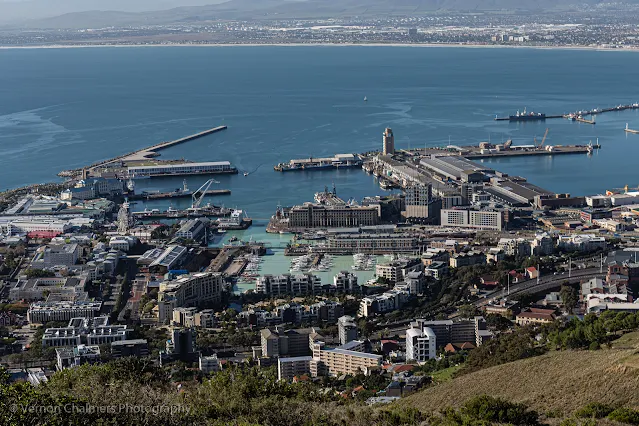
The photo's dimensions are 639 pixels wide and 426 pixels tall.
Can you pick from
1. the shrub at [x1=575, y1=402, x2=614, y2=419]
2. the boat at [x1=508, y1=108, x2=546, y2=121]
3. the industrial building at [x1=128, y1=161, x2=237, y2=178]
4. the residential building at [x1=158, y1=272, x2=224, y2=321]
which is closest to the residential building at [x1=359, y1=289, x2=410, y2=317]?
the residential building at [x1=158, y1=272, x2=224, y2=321]

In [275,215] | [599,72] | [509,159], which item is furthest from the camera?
[599,72]

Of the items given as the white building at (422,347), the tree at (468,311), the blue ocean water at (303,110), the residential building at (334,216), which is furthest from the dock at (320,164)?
the white building at (422,347)

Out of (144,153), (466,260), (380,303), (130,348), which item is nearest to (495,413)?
(130,348)

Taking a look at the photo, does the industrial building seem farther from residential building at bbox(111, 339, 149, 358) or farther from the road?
residential building at bbox(111, 339, 149, 358)

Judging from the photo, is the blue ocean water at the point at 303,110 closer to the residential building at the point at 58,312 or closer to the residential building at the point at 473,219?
the residential building at the point at 473,219

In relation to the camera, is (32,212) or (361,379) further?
(32,212)

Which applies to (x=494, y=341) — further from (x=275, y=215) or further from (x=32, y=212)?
(x=32, y=212)

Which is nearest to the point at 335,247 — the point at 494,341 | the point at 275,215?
the point at 275,215
